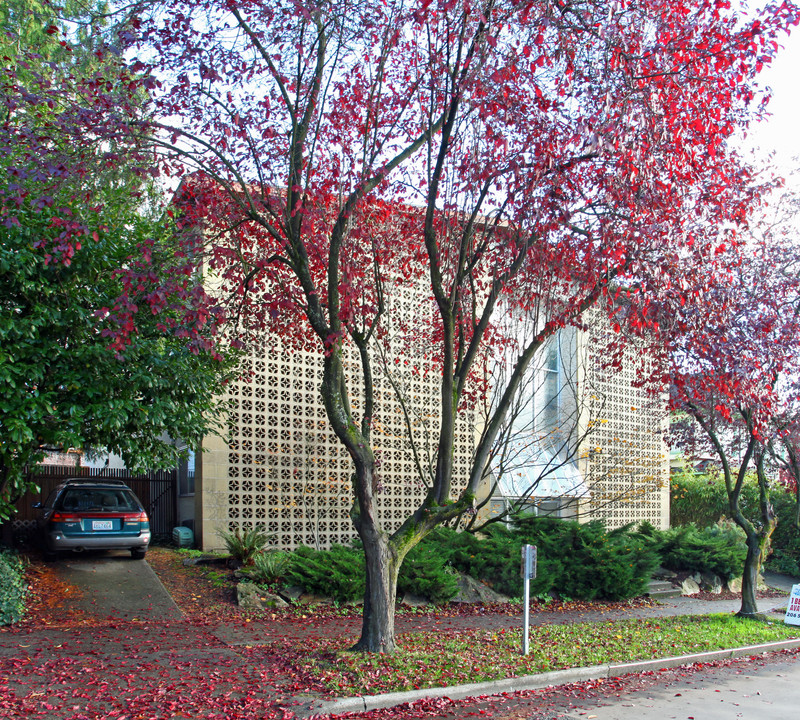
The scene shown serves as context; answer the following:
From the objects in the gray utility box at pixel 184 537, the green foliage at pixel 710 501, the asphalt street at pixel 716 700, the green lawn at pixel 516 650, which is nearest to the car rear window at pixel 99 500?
the gray utility box at pixel 184 537

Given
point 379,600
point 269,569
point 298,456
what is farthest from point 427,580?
point 298,456

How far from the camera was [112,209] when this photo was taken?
1004 cm

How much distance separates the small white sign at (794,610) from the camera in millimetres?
12547

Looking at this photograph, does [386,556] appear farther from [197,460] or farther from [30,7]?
[30,7]

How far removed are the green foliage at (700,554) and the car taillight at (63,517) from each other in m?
12.8

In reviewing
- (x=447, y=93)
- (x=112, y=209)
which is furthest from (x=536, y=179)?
(x=112, y=209)

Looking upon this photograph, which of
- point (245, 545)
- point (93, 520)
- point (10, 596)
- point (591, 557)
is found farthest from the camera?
point (591, 557)

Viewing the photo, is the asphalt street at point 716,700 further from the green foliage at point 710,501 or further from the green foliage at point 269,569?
the green foliage at point 710,501

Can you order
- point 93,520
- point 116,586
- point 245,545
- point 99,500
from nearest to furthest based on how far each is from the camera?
point 116,586
point 245,545
point 93,520
point 99,500

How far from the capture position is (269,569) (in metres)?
11.5

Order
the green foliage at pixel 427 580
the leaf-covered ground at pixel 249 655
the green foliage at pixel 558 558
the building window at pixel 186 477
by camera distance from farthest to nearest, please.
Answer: the building window at pixel 186 477 < the green foliage at pixel 558 558 < the green foliage at pixel 427 580 < the leaf-covered ground at pixel 249 655

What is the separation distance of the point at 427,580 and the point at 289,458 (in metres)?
4.23

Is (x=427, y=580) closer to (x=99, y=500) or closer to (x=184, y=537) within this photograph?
(x=184, y=537)

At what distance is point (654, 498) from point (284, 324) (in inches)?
592
